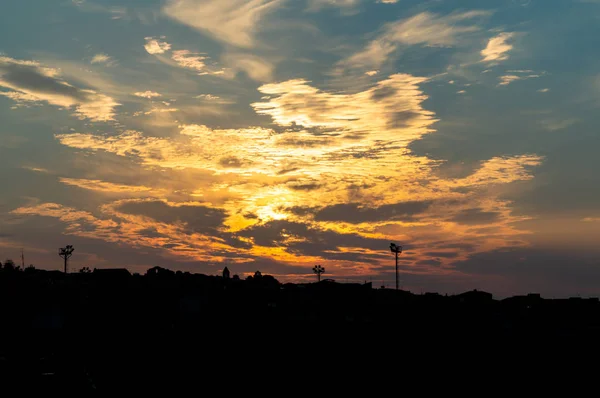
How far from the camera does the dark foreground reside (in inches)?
1804

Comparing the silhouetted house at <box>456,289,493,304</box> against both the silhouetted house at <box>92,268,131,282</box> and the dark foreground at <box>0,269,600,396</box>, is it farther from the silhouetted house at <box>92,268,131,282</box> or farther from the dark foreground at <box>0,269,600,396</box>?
the silhouetted house at <box>92,268,131,282</box>

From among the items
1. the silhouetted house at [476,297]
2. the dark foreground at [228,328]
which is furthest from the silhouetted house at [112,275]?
the silhouetted house at [476,297]

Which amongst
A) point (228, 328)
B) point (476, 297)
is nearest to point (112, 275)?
point (228, 328)

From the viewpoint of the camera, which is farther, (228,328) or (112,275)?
(112,275)

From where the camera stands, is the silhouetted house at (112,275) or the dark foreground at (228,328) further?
the silhouetted house at (112,275)

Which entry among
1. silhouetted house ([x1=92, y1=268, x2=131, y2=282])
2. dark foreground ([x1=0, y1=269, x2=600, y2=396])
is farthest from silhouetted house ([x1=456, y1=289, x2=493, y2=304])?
silhouetted house ([x1=92, y1=268, x2=131, y2=282])

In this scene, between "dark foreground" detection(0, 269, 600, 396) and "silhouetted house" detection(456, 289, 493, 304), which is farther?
→ "silhouetted house" detection(456, 289, 493, 304)

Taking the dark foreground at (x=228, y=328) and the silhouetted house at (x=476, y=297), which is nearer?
the dark foreground at (x=228, y=328)

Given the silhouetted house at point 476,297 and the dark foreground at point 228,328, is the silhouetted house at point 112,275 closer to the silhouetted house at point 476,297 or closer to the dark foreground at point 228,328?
the dark foreground at point 228,328

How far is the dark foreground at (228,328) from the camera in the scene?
1804 inches

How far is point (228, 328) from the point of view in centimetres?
5688

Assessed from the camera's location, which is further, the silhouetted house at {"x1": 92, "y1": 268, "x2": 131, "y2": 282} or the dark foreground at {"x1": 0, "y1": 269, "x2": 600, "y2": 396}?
the silhouetted house at {"x1": 92, "y1": 268, "x2": 131, "y2": 282}

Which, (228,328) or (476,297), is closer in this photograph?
(228,328)

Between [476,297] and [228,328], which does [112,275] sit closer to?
[228,328]
